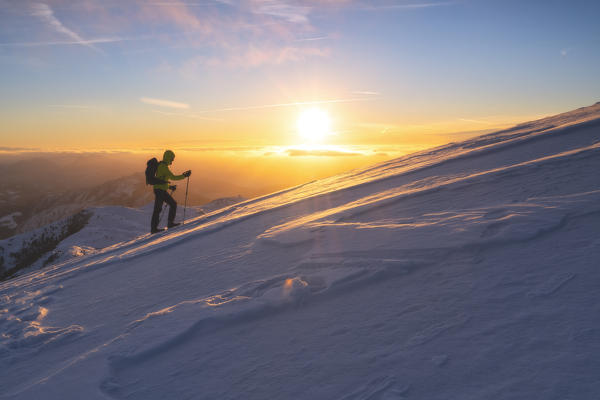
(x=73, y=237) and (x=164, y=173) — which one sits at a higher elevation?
(x=164, y=173)

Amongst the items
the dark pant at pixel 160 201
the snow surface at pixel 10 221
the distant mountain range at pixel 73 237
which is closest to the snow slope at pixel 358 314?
the dark pant at pixel 160 201

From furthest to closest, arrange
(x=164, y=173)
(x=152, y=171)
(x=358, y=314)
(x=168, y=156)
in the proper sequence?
(x=168, y=156) → (x=164, y=173) → (x=152, y=171) → (x=358, y=314)

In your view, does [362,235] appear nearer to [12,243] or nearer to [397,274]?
[397,274]

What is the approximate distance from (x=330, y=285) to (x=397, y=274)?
1.78 feet

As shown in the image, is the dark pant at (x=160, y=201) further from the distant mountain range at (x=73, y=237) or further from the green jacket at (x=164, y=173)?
the distant mountain range at (x=73, y=237)

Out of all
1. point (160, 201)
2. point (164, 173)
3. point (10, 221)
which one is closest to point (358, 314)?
point (164, 173)

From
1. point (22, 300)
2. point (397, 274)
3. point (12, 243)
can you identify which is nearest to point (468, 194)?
point (397, 274)

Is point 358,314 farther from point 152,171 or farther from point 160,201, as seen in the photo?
point 160,201

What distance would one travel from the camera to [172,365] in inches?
87.1

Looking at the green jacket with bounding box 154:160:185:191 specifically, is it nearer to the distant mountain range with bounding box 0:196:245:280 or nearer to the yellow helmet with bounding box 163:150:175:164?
the yellow helmet with bounding box 163:150:175:164

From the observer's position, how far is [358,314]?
2.38 m

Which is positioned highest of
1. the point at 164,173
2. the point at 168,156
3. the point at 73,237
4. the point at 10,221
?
the point at 168,156

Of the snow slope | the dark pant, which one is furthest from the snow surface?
the snow slope

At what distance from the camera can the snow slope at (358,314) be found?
171 centimetres
